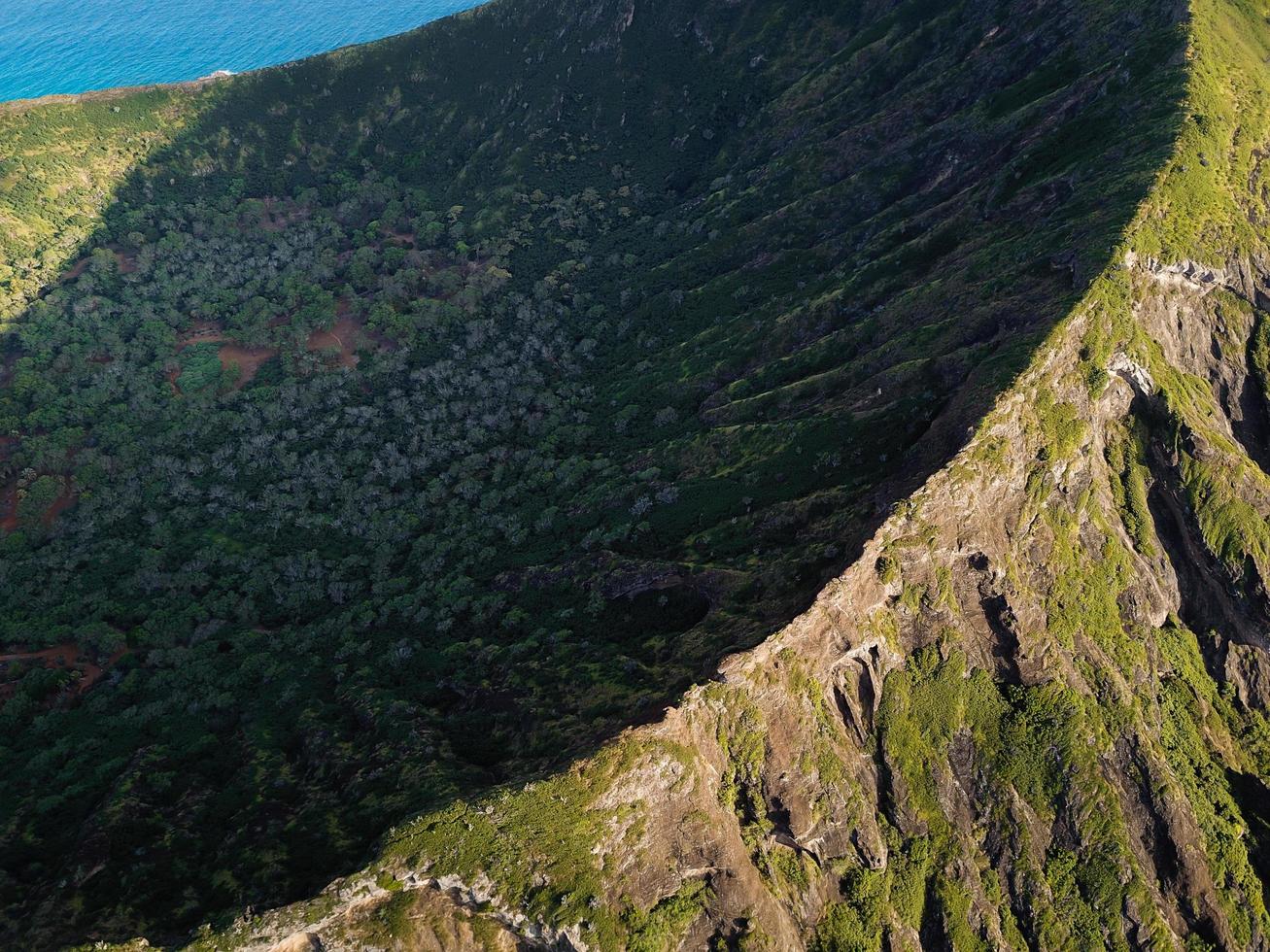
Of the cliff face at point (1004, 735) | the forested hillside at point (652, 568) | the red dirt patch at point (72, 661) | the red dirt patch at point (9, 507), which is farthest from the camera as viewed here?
the red dirt patch at point (9, 507)

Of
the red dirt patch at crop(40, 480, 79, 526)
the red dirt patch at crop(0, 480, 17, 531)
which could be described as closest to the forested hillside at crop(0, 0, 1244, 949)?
the red dirt patch at crop(0, 480, 17, 531)

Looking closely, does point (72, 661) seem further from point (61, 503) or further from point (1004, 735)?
point (1004, 735)

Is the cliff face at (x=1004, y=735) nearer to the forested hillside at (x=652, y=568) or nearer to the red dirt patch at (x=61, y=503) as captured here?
the forested hillside at (x=652, y=568)

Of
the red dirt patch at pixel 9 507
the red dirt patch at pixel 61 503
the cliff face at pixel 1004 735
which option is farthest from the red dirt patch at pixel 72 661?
the cliff face at pixel 1004 735

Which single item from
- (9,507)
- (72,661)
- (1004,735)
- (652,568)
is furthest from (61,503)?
(1004,735)

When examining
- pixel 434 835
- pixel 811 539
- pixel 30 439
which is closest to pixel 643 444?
pixel 811 539

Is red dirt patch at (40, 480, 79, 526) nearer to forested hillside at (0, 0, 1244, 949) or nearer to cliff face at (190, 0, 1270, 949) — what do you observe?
forested hillside at (0, 0, 1244, 949)

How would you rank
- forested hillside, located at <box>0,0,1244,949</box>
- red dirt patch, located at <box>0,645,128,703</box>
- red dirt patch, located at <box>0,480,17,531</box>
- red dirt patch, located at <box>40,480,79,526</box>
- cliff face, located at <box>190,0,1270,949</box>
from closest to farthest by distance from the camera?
cliff face, located at <box>190,0,1270,949</box> → forested hillside, located at <box>0,0,1244,949</box> → red dirt patch, located at <box>0,645,128,703</box> → red dirt patch, located at <box>0,480,17,531</box> → red dirt patch, located at <box>40,480,79,526</box>
